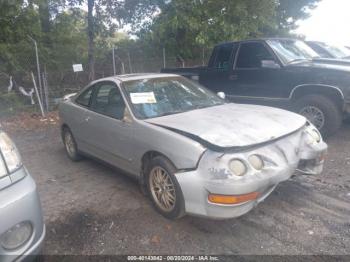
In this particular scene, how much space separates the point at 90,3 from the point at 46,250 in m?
9.61

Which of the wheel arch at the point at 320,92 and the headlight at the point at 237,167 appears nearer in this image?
the headlight at the point at 237,167

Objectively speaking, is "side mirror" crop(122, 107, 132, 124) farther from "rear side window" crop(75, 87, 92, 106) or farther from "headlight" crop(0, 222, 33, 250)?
"headlight" crop(0, 222, 33, 250)

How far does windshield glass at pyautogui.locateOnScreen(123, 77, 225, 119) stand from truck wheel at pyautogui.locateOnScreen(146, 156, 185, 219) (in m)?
0.69

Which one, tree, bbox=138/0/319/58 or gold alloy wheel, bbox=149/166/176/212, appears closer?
gold alloy wheel, bbox=149/166/176/212

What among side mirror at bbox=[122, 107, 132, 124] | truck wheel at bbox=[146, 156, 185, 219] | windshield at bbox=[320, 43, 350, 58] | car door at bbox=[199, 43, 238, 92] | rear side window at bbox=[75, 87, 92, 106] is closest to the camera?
truck wheel at bbox=[146, 156, 185, 219]

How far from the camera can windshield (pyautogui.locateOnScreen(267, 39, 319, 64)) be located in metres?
6.30

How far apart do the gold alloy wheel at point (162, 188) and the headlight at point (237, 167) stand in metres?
0.65

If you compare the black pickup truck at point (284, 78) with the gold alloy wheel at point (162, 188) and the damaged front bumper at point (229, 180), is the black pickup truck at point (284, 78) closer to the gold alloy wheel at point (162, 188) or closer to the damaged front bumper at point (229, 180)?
the damaged front bumper at point (229, 180)

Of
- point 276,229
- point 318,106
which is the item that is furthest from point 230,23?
point 276,229

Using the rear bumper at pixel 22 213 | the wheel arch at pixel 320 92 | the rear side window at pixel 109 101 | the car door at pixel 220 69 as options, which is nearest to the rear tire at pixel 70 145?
the rear side window at pixel 109 101

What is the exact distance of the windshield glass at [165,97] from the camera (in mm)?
4016

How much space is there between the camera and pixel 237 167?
297cm

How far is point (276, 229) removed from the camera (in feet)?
10.6

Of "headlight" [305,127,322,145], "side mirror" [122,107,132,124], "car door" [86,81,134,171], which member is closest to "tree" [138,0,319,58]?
"car door" [86,81,134,171]
